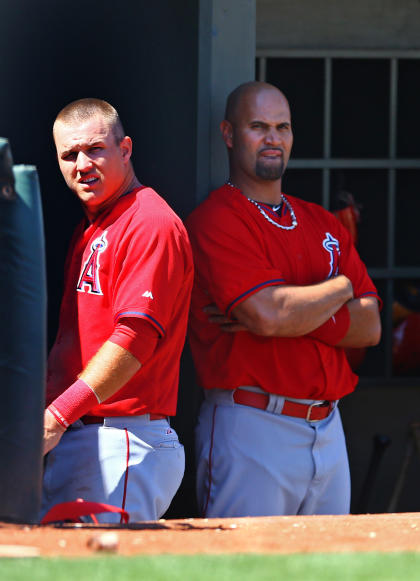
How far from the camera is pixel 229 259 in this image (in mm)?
3391

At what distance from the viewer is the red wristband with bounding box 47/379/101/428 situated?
2.83 metres

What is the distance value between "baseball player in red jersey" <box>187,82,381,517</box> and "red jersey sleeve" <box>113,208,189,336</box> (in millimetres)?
403

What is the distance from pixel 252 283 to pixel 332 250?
1.40 ft

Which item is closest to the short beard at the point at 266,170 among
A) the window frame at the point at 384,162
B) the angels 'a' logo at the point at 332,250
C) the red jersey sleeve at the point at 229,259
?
the red jersey sleeve at the point at 229,259

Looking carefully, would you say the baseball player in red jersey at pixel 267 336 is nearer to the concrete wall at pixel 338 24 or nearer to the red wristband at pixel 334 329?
the red wristband at pixel 334 329

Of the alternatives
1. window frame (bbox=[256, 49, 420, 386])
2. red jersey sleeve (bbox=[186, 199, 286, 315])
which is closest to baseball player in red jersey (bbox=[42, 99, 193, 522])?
red jersey sleeve (bbox=[186, 199, 286, 315])

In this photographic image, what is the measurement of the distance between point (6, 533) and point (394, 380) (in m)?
3.69

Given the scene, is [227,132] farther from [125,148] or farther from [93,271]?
[93,271]

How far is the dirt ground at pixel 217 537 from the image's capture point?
1.91 metres

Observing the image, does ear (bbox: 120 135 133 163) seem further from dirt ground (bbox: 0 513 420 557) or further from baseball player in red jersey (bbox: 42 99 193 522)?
dirt ground (bbox: 0 513 420 557)

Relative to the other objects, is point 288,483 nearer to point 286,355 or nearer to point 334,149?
point 286,355

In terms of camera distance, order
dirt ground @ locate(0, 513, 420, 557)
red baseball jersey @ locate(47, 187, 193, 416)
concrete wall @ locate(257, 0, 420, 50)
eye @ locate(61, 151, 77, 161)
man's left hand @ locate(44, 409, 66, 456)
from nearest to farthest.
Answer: dirt ground @ locate(0, 513, 420, 557), man's left hand @ locate(44, 409, 66, 456), red baseball jersey @ locate(47, 187, 193, 416), eye @ locate(61, 151, 77, 161), concrete wall @ locate(257, 0, 420, 50)

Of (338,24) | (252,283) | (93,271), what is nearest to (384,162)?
(338,24)

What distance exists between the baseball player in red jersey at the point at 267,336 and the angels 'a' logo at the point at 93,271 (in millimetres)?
452
